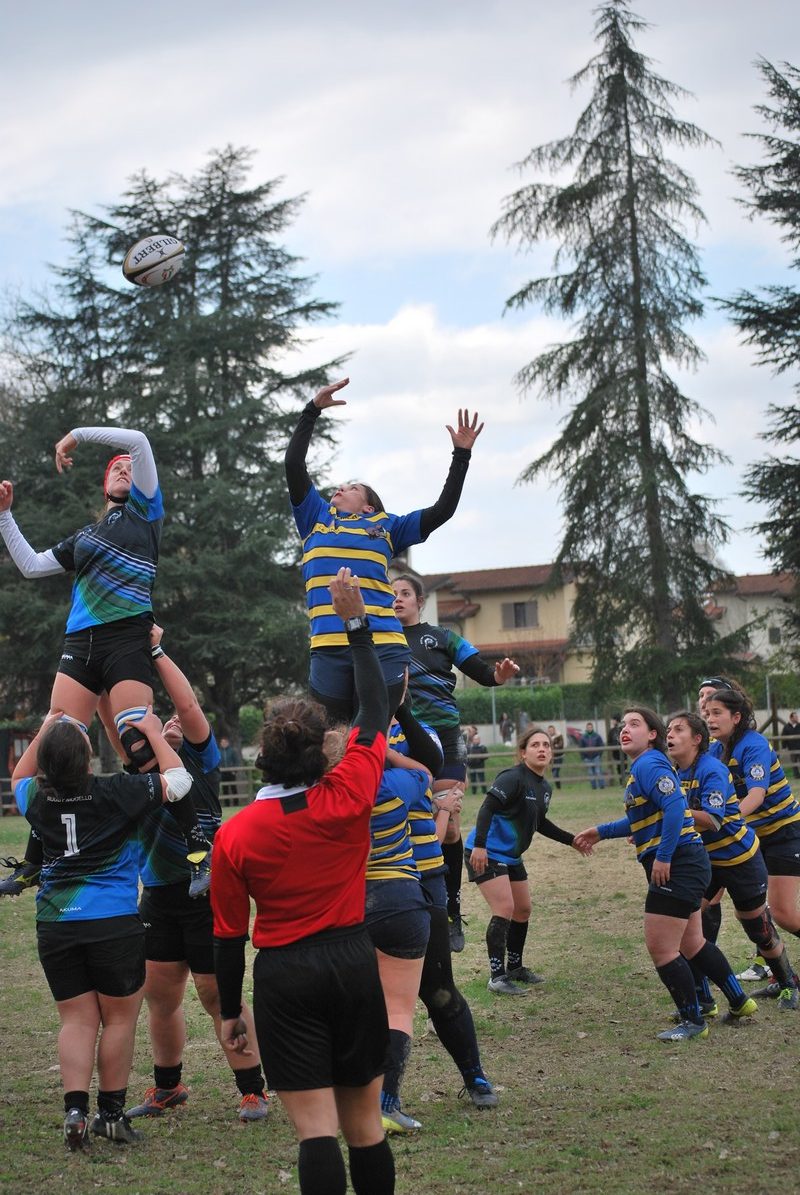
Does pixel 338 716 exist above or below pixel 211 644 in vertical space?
below

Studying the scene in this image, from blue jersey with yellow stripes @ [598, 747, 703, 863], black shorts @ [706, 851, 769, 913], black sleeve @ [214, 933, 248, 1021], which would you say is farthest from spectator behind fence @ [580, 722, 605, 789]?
black sleeve @ [214, 933, 248, 1021]

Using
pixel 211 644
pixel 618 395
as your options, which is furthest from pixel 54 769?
pixel 211 644

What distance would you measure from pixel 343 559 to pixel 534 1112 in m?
2.84

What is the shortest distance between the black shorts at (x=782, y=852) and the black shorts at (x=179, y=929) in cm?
429

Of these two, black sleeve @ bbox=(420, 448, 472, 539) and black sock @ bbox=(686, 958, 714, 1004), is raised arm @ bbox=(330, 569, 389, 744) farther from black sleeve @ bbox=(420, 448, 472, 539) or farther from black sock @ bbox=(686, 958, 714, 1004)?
black sock @ bbox=(686, 958, 714, 1004)

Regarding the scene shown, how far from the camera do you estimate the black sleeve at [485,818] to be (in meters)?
9.30

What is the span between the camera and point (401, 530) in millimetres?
6965

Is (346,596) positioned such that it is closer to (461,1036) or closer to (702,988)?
(461,1036)

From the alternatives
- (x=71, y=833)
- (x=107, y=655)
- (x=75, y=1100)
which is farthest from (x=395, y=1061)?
(x=107, y=655)

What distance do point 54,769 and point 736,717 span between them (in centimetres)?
509

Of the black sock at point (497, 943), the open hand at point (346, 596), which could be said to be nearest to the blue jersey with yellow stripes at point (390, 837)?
the open hand at point (346, 596)

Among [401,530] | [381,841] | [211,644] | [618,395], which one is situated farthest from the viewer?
[211,644]

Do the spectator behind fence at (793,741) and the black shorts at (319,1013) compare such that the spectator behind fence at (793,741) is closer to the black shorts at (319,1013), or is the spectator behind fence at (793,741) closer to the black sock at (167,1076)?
the black sock at (167,1076)

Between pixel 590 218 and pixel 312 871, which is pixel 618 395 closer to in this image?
pixel 590 218
